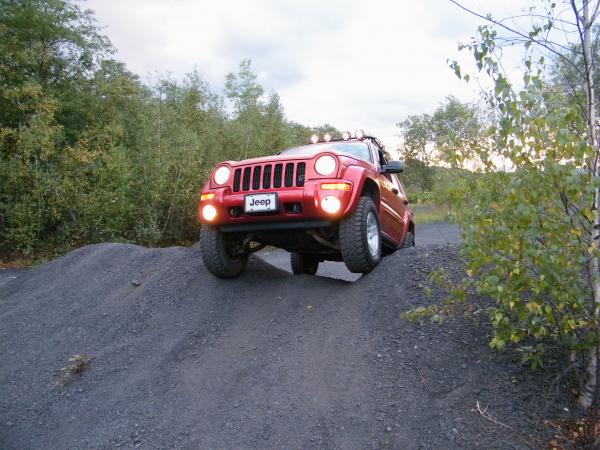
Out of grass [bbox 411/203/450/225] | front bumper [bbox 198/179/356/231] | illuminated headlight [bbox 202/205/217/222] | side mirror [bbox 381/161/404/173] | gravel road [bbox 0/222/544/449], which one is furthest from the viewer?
grass [bbox 411/203/450/225]

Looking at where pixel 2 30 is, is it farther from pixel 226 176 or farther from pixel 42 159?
pixel 226 176

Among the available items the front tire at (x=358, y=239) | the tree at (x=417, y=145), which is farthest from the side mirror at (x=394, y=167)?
the tree at (x=417, y=145)

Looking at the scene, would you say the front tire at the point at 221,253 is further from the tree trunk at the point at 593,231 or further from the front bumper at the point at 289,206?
the tree trunk at the point at 593,231

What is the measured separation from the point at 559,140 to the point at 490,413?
1895mm

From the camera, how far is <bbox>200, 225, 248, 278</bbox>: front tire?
5207 mm

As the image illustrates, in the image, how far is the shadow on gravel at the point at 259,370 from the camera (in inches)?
135

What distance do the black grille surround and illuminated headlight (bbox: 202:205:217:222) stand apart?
0.98 ft

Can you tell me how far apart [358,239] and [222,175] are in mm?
1583

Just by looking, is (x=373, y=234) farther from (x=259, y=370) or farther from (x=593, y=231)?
(x=593, y=231)

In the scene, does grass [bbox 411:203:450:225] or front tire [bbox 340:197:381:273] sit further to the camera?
grass [bbox 411:203:450:225]

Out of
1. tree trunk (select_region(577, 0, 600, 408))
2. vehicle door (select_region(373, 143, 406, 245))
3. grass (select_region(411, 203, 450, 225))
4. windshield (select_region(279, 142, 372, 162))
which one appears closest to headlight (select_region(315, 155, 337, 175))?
vehicle door (select_region(373, 143, 406, 245))

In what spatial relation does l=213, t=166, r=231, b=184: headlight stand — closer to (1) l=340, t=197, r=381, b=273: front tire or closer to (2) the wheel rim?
(1) l=340, t=197, r=381, b=273: front tire

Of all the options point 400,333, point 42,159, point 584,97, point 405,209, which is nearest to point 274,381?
point 400,333

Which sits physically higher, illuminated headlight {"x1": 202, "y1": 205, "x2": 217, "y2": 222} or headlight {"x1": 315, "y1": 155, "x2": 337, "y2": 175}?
headlight {"x1": 315, "y1": 155, "x2": 337, "y2": 175}
